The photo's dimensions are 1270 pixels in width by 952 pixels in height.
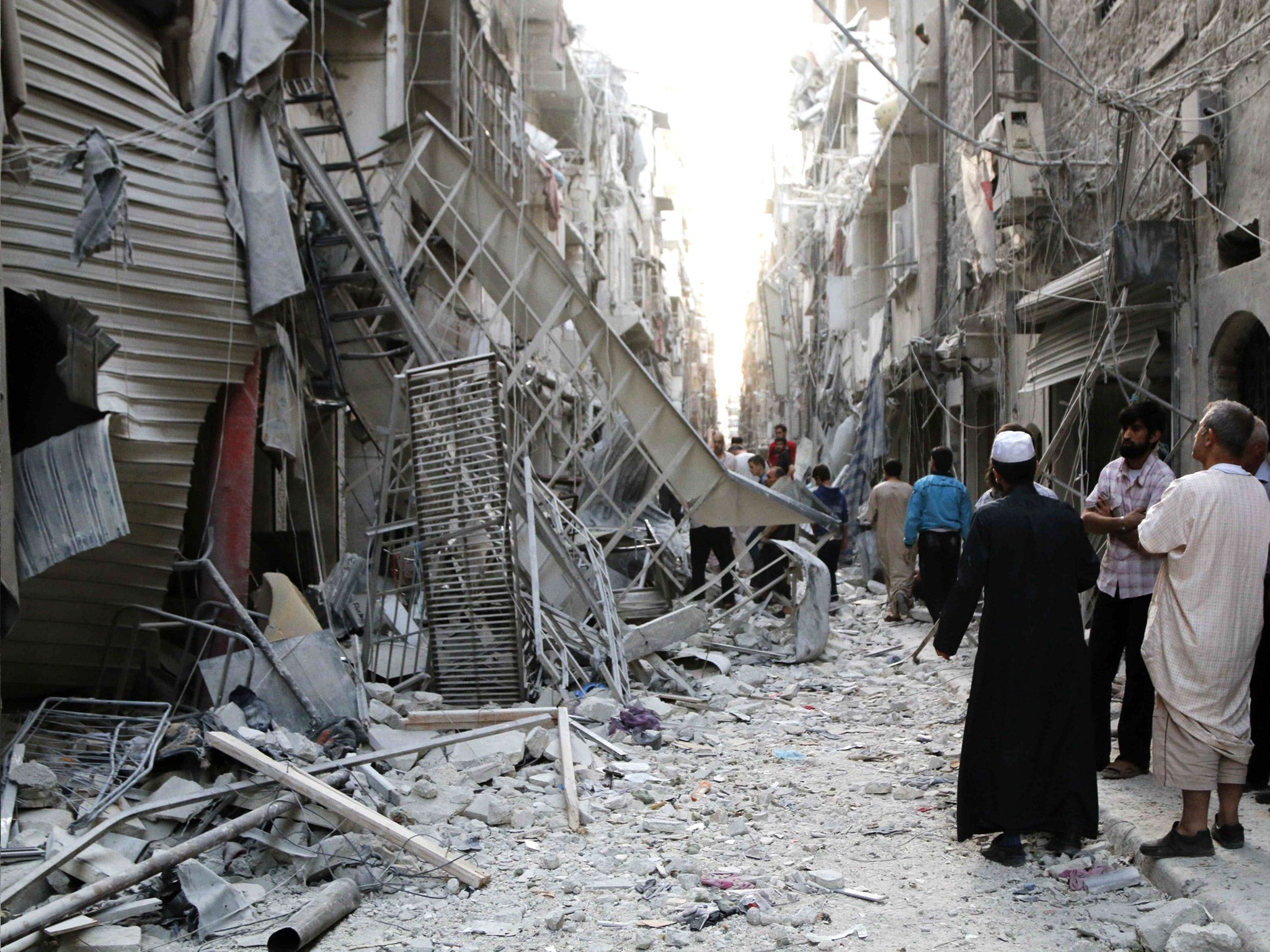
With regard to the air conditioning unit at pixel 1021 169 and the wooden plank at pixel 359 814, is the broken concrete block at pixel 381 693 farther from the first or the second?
the air conditioning unit at pixel 1021 169

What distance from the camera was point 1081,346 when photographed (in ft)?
34.8

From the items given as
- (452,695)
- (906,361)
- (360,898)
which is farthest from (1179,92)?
(906,361)

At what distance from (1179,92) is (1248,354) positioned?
193 centimetres

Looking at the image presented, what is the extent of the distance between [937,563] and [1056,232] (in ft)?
12.0

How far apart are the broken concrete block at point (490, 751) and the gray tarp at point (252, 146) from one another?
3.02 m

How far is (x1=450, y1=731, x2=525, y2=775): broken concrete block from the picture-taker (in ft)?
19.9

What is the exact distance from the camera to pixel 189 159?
289 inches

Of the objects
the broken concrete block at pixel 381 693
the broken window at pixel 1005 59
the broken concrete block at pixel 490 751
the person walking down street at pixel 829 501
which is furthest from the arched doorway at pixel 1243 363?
the broken window at pixel 1005 59

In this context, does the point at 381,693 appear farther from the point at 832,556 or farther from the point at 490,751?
the point at 832,556

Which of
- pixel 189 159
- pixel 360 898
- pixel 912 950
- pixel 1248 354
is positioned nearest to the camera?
pixel 912 950

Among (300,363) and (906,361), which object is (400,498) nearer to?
(300,363)

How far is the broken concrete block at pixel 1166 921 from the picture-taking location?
3.67 meters

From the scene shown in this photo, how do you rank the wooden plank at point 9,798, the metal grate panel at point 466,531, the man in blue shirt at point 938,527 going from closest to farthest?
the wooden plank at point 9,798
the metal grate panel at point 466,531
the man in blue shirt at point 938,527

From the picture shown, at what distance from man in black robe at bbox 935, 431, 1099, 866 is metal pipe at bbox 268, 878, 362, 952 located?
228 centimetres
